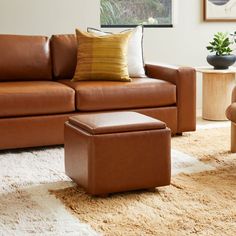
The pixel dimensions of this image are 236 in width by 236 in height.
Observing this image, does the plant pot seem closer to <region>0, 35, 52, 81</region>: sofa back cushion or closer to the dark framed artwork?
the dark framed artwork

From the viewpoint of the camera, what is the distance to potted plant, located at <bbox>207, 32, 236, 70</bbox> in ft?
16.8

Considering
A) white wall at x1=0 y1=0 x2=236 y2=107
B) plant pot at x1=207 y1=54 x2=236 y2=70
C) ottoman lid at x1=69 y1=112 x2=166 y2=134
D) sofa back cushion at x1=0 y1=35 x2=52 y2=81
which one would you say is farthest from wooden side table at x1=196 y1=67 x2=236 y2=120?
ottoman lid at x1=69 y1=112 x2=166 y2=134

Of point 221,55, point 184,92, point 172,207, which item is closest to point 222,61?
point 221,55

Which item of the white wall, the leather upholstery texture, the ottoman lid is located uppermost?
the white wall

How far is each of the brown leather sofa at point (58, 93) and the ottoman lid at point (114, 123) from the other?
87cm

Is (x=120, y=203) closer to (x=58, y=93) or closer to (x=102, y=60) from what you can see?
(x=58, y=93)

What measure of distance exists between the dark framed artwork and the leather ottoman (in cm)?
294

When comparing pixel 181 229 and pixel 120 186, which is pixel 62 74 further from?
pixel 181 229

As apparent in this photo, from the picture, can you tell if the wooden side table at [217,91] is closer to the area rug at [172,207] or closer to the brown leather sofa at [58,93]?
the brown leather sofa at [58,93]

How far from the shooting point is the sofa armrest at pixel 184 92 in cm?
443

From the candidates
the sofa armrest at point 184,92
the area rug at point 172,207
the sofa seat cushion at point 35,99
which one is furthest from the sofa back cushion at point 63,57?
the area rug at point 172,207

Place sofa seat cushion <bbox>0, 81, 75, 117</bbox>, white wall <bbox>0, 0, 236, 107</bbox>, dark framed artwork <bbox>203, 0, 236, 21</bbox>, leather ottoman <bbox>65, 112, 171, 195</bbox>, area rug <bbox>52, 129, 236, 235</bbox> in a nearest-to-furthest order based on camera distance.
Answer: area rug <bbox>52, 129, 236, 235</bbox> → leather ottoman <bbox>65, 112, 171, 195</bbox> → sofa seat cushion <bbox>0, 81, 75, 117</bbox> → white wall <bbox>0, 0, 236, 107</bbox> → dark framed artwork <bbox>203, 0, 236, 21</bbox>

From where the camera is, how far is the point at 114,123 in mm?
3010

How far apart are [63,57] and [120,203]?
2.01 m
